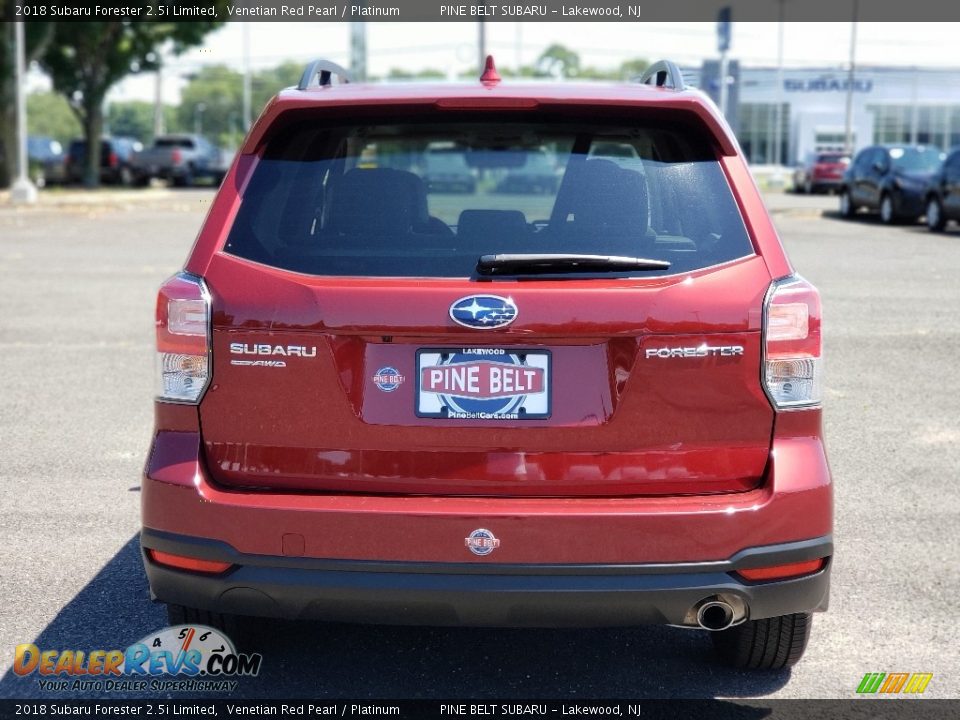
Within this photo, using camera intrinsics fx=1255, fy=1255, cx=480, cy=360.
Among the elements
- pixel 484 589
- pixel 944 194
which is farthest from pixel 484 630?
pixel 944 194

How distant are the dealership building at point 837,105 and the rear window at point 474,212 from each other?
272ft

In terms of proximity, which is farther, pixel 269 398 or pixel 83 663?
pixel 83 663

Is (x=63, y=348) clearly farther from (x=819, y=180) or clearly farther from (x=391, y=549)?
(x=819, y=180)

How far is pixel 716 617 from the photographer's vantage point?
3.41 m

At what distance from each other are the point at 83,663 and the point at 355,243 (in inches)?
67.0

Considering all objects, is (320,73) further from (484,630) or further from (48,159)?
(48,159)

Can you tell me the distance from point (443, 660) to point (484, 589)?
0.93 meters

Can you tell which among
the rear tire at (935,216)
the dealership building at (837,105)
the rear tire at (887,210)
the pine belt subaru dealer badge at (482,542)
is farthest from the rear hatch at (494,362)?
the dealership building at (837,105)

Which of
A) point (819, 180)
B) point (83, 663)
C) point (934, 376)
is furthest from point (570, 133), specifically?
point (819, 180)

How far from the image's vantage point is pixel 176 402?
350 centimetres

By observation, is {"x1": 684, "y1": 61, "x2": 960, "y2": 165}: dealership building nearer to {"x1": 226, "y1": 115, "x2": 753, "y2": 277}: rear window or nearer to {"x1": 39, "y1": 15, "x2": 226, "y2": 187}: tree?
{"x1": 39, "y1": 15, "x2": 226, "y2": 187}: tree

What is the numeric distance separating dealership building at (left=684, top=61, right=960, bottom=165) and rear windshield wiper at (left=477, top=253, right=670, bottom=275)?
8321cm

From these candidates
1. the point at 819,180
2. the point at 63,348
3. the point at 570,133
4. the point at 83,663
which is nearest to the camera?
the point at 570,133

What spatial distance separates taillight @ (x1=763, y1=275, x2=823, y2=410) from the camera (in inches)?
135
